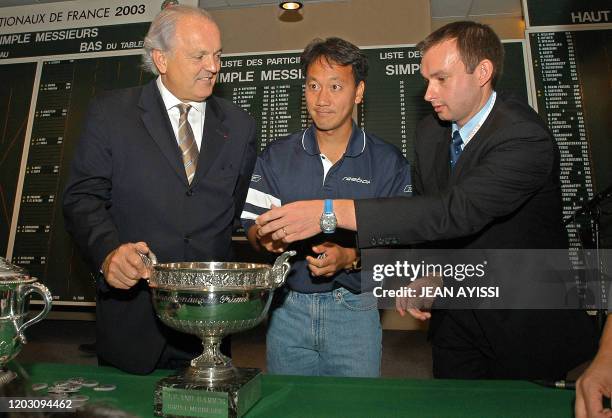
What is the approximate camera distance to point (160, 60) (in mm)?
1806

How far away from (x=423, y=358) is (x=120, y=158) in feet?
10.7

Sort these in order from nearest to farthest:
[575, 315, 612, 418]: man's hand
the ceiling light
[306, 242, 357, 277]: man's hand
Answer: [575, 315, 612, 418]: man's hand < [306, 242, 357, 277]: man's hand < the ceiling light

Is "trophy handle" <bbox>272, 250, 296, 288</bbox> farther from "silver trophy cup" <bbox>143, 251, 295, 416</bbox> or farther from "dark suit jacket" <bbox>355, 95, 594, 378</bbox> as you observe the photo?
"dark suit jacket" <bbox>355, 95, 594, 378</bbox>

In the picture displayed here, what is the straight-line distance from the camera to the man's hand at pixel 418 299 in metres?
1.59


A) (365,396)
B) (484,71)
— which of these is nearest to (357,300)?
(365,396)

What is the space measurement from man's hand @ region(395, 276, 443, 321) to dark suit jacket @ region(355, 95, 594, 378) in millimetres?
93

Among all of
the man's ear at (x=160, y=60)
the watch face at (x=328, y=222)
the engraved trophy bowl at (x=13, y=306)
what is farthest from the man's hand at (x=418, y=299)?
the man's ear at (x=160, y=60)

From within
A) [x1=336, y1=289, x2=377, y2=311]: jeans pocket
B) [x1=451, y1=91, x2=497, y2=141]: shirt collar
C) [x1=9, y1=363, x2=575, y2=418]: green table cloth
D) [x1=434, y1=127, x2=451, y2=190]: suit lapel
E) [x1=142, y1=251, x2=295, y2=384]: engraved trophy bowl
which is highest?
[x1=451, y1=91, x2=497, y2=141]: shirt collar

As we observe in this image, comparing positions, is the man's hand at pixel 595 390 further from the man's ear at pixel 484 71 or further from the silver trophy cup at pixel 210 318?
the man's ear at pixel 484 71

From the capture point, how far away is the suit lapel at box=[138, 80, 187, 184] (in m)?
1.68

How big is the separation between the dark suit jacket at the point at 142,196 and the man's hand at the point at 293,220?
415 mm

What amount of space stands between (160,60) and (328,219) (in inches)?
35.9

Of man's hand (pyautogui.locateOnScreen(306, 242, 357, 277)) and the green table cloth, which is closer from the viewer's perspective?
the green table cloth

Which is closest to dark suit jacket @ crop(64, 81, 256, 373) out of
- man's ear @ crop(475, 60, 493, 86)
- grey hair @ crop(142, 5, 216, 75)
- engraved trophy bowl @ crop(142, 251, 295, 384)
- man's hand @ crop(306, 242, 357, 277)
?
grey hair @ crop(142, 5, 216, 75)
